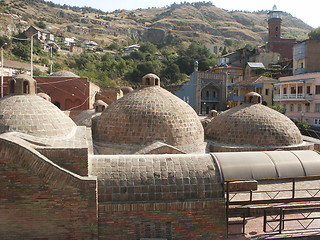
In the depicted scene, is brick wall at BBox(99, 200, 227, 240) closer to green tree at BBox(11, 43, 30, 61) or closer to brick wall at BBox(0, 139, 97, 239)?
brick wall at BBox(0, 139, 97, 239)

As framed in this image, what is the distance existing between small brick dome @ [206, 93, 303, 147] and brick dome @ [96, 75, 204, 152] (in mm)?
2284

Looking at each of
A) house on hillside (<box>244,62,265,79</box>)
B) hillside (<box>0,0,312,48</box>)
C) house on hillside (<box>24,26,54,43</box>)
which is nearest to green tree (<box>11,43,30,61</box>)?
house on hillside (<box>24,26,54,43</box>)

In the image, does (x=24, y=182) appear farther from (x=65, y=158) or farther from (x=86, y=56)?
(x=86, y=56)

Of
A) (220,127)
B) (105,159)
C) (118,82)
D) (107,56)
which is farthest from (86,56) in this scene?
(105,159)

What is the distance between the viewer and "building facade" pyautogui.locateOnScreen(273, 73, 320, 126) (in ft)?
106

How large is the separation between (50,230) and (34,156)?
6.74 ft

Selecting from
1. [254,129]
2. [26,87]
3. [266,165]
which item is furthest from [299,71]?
[26,87]

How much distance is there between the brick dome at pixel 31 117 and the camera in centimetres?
1054

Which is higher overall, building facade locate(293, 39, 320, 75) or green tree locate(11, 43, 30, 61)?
green tree locate(11, 43, 30, 61)

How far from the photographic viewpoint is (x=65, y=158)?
8375 mm

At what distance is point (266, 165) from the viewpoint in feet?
31.9

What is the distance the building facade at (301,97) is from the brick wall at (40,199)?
31.2m

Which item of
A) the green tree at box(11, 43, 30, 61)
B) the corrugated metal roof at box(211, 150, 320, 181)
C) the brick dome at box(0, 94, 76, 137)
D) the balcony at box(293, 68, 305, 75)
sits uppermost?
the green tree at box(11, 43, 30, 61)

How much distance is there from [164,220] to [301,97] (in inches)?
1207
